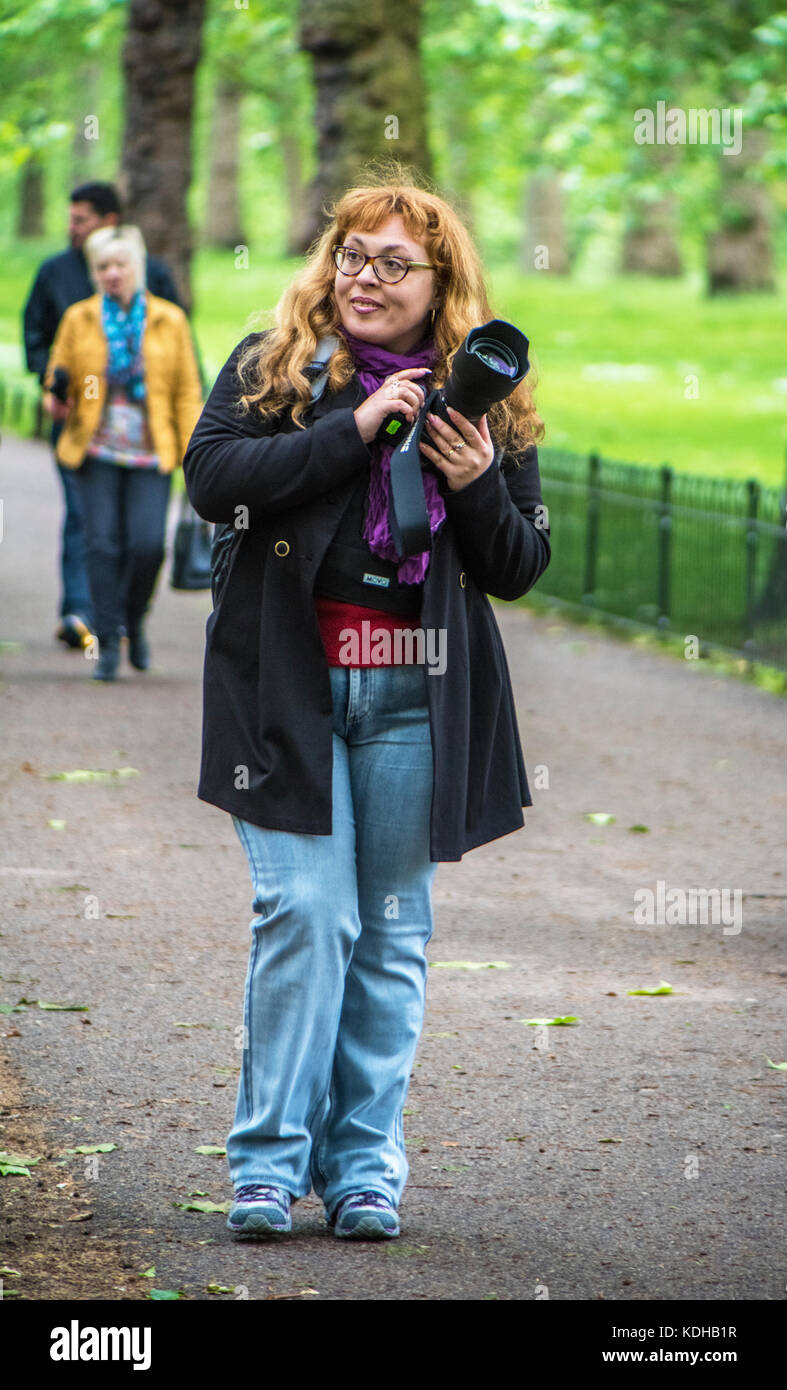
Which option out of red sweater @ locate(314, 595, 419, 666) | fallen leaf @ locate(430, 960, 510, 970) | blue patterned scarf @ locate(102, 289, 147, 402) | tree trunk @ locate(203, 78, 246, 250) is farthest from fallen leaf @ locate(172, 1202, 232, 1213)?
tree trunk @ locate(203, 78, 246, 250)

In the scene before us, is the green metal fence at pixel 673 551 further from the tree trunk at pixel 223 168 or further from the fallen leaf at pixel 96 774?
the tree trunk at pixel 223 168

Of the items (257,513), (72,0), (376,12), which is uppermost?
(72,0)

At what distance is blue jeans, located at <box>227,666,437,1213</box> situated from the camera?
Result: 378 centimetres

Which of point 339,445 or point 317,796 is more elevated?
point 339,445

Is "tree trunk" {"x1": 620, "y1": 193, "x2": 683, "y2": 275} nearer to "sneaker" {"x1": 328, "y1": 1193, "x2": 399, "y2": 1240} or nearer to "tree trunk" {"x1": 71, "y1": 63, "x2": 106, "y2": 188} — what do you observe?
"tree trunk" {"x1": 71, "y1": 63, "x2": 106, "y2": 188}

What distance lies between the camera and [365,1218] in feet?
12.8

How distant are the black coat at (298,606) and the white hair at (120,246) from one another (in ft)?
19.7

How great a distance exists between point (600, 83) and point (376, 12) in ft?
15.0

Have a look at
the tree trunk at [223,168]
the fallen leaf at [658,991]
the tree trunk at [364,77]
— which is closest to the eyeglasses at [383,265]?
the fallen leaf at [658,991]

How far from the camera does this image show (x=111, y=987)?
5.68m

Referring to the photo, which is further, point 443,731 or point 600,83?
point 600,83

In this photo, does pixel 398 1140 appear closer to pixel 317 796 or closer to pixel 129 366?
pixel 317 796

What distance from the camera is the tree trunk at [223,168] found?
158 feet

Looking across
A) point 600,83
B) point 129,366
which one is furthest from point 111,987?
point 600,83
